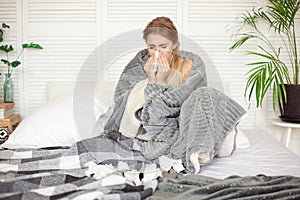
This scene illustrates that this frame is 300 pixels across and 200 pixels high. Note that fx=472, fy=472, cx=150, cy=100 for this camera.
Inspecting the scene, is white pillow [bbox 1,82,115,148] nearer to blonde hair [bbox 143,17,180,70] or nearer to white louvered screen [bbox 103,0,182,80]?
blonde hair [bbox 143,17,180,70]

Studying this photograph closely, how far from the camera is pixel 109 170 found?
1.64m

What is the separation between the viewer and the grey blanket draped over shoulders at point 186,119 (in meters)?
1.84

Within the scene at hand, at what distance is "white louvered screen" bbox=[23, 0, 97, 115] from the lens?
3018 millimetres

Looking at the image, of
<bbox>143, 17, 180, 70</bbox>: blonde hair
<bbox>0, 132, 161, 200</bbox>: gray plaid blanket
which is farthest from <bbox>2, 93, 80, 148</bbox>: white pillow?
<bbox>143, 17, 180, 70</bbox>: blonde hair

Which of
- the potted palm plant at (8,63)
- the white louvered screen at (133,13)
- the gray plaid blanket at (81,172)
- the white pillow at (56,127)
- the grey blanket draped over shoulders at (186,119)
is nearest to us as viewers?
the gray plaid blanket at (81,172)

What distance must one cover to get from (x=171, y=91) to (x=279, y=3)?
1.15 m

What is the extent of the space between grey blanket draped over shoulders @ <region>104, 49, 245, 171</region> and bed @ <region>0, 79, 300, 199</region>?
0.09 meters

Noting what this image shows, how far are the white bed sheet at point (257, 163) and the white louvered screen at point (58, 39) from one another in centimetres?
122

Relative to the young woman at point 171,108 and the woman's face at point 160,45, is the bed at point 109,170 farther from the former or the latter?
the woman's face at point 160,45

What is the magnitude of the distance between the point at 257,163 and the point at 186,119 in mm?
391

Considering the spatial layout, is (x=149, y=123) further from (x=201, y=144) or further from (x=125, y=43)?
(x=125, y=43)

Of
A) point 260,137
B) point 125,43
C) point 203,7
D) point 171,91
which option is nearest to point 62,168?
point 171,91

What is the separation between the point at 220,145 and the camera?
194cm

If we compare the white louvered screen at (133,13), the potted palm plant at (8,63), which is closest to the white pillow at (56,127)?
the potted palm plant at (8,63)
